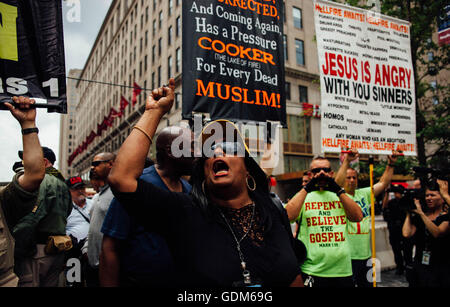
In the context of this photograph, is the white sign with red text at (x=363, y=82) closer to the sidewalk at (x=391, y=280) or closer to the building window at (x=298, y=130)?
the sidewalk at (x=391, y=280)

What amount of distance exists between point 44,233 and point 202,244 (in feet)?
8.04

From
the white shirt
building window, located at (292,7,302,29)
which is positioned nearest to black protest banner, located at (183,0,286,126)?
the white shirt

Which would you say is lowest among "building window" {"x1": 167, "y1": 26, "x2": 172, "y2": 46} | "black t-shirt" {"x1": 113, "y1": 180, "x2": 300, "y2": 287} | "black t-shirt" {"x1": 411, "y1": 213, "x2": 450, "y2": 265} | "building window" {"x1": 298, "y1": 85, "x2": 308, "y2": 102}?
"black t-shirt" {"x1": 411, "y1": 213, "x2": 450, "y2": 265}

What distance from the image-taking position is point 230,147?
5.88 feet

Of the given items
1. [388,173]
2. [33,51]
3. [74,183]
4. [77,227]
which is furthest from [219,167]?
[74,183]

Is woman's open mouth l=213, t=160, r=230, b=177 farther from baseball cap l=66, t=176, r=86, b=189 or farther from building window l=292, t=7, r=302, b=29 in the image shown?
building window l=292, t=7, r=302, b=29

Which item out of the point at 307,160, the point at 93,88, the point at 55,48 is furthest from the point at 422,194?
the point at 93,88

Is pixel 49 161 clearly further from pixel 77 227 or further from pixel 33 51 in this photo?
pixel 33 51

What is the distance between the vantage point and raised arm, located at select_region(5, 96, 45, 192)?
195cm

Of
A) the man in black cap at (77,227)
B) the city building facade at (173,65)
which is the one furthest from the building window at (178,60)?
the man in black cap at (77,227)

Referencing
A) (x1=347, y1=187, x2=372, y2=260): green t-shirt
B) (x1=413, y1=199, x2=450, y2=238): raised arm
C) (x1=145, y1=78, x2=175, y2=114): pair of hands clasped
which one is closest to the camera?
(x1=145, y1=78, x2=175, y2=114): pair of hands clasped

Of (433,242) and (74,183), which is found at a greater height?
(74,183)

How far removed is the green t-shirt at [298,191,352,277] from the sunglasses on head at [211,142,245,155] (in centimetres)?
197

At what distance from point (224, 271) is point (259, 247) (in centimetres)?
24
